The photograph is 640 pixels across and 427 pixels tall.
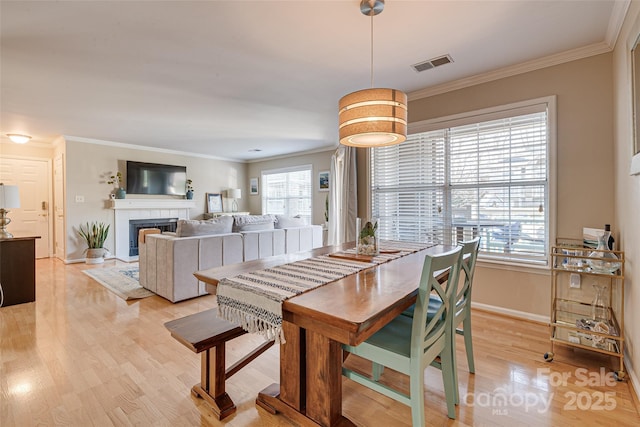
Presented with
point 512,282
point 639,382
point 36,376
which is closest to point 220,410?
point 36,376

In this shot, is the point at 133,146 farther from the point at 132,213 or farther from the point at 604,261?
the point at 604,261

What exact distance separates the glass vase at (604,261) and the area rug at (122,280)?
4.24 metres

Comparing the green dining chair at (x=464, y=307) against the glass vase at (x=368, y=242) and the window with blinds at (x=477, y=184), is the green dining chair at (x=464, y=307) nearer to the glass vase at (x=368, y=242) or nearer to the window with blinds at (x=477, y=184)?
the glass vase at (x=368, y=242)

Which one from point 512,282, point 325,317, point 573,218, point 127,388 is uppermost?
point 573,218

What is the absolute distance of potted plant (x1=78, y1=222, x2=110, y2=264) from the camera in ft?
17.6

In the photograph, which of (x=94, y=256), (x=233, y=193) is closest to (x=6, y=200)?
(x=94, y=256)

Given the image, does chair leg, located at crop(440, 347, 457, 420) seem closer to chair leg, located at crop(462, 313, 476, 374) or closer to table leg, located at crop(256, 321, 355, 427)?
chair leg, located at crop(462, 313, 476, 374)

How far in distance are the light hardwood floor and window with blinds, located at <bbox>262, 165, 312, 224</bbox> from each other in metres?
4.79

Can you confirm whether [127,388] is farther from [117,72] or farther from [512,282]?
[512,282]

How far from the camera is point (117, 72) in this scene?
280 centimetres

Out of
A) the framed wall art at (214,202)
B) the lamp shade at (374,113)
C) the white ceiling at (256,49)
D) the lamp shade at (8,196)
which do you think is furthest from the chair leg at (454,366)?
the framed wall art at (214,202)

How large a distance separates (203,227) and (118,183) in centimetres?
364

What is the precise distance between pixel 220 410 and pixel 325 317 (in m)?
0.99

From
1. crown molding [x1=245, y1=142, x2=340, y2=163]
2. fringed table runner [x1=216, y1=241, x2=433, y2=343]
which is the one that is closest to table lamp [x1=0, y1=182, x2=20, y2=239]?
fringed table runner [x1=216, y1=241, x2=433, y2=343]
